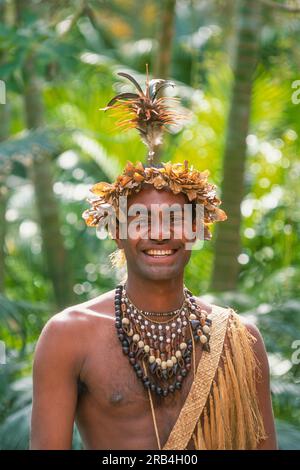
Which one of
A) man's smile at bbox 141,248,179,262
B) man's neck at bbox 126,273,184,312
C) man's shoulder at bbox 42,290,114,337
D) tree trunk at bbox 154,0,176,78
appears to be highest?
tree trunk at bbox 154,0,176,78

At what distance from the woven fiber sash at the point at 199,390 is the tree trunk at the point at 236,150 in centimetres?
327

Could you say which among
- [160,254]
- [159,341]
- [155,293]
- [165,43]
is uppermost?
[165,43]

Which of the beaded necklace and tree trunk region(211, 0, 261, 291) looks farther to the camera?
tree trunk region(211, 0, 261, 291)

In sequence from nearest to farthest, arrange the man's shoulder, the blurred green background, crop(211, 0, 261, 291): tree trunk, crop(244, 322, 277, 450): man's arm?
the man's shoulder, crop(244, 322, 277, 450): man's arm, the blurred green background, crop(211, 0, 261, 291): tree trunk

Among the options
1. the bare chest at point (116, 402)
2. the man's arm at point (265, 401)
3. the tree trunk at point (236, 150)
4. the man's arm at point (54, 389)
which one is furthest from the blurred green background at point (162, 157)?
the man's arm at point (54, 389)

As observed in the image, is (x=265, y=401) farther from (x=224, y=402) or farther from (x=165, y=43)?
(x=165, y=43)

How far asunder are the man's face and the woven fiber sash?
1.08 ft

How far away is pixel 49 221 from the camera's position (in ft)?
26.5

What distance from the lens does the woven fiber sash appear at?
359cm

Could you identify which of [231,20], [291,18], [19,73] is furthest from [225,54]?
[19,73]

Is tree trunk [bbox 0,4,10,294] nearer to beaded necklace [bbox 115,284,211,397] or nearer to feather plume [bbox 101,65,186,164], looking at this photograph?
feather plume [bbox 101,65,186,164]

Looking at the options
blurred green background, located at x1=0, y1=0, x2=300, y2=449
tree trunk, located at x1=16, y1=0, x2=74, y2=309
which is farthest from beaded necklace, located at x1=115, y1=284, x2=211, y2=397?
tree trunk, located at x1=16, y1=0, x2=74, y2=309

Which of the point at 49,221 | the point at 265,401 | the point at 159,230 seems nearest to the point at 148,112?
the point at 159,230

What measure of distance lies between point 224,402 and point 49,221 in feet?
15.0
